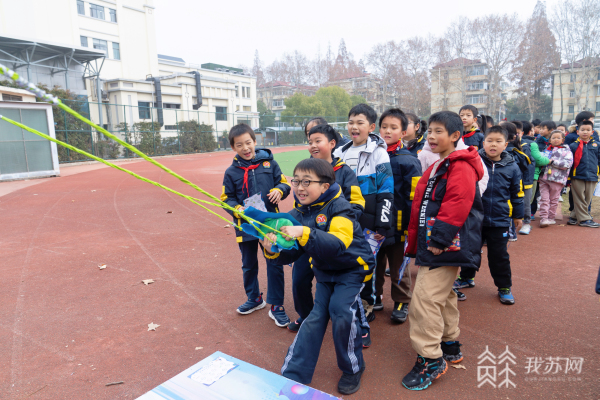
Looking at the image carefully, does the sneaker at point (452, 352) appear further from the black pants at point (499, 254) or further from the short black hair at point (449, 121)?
the short black hair at point (449, 121)

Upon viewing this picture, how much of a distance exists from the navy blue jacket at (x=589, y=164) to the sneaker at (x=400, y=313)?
16.9ft

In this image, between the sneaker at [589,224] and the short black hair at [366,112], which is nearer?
the short black hair at [366,112]

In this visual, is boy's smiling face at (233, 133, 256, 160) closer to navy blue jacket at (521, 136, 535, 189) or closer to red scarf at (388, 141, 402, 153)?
red scarf at (388, 141, 402, 153)

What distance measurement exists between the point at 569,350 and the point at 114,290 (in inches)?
180

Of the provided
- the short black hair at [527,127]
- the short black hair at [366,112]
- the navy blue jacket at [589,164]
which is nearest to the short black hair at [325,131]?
the short black hair at [366,112]

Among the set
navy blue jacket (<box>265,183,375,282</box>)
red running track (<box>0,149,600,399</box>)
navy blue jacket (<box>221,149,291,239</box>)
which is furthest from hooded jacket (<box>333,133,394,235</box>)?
red running track (<box>0,149,600,399</box>)

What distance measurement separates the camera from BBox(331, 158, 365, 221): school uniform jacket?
3053 millimetres

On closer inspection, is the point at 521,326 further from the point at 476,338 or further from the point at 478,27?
the point at 478,27

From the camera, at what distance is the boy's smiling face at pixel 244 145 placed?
3527mm

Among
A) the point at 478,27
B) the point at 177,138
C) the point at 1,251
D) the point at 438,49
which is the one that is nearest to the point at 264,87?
the point at 438,49

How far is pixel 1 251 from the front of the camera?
5.94 meters

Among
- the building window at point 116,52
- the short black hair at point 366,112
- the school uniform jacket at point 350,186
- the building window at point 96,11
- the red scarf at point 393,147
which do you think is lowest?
the school uniform jacket at point 350,186

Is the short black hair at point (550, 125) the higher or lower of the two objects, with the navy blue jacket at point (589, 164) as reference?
higher

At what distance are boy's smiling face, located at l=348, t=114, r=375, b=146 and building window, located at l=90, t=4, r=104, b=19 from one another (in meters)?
39.1
